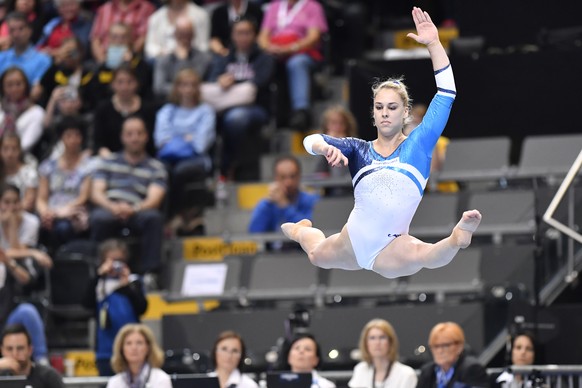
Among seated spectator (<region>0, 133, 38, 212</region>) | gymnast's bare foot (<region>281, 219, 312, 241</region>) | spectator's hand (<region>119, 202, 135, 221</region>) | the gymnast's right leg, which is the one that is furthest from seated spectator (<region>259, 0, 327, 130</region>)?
the gymnast's right leg

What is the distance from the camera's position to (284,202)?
11.8 meters

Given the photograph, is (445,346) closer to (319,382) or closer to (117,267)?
(319,382)

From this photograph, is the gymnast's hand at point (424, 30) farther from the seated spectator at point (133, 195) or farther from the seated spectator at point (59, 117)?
the seated spectator at point (59, 117)

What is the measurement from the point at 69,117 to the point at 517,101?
162 inches

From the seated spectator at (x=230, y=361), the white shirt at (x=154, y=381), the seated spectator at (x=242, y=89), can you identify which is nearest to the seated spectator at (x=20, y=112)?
the seated spectator at (x=242, y=89)

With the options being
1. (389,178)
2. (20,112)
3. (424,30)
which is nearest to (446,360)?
(389,178)

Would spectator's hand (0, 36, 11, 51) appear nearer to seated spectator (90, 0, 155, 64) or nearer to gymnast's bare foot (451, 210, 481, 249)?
seated spectator (90, 0, 155, 64)

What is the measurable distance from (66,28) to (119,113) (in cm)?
217

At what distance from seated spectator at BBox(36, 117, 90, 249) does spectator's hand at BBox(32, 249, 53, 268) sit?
63 cm

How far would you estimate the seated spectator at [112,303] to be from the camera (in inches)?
436

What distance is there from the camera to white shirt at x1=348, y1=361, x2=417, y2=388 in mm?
9664

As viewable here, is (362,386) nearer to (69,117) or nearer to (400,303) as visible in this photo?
(400,303)

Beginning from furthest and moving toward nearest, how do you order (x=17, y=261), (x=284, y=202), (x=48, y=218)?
(x=48, y=218) → (x=17, y=261) → (x=284, y=202)

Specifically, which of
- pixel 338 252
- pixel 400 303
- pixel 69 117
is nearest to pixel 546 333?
pixel 400 303
